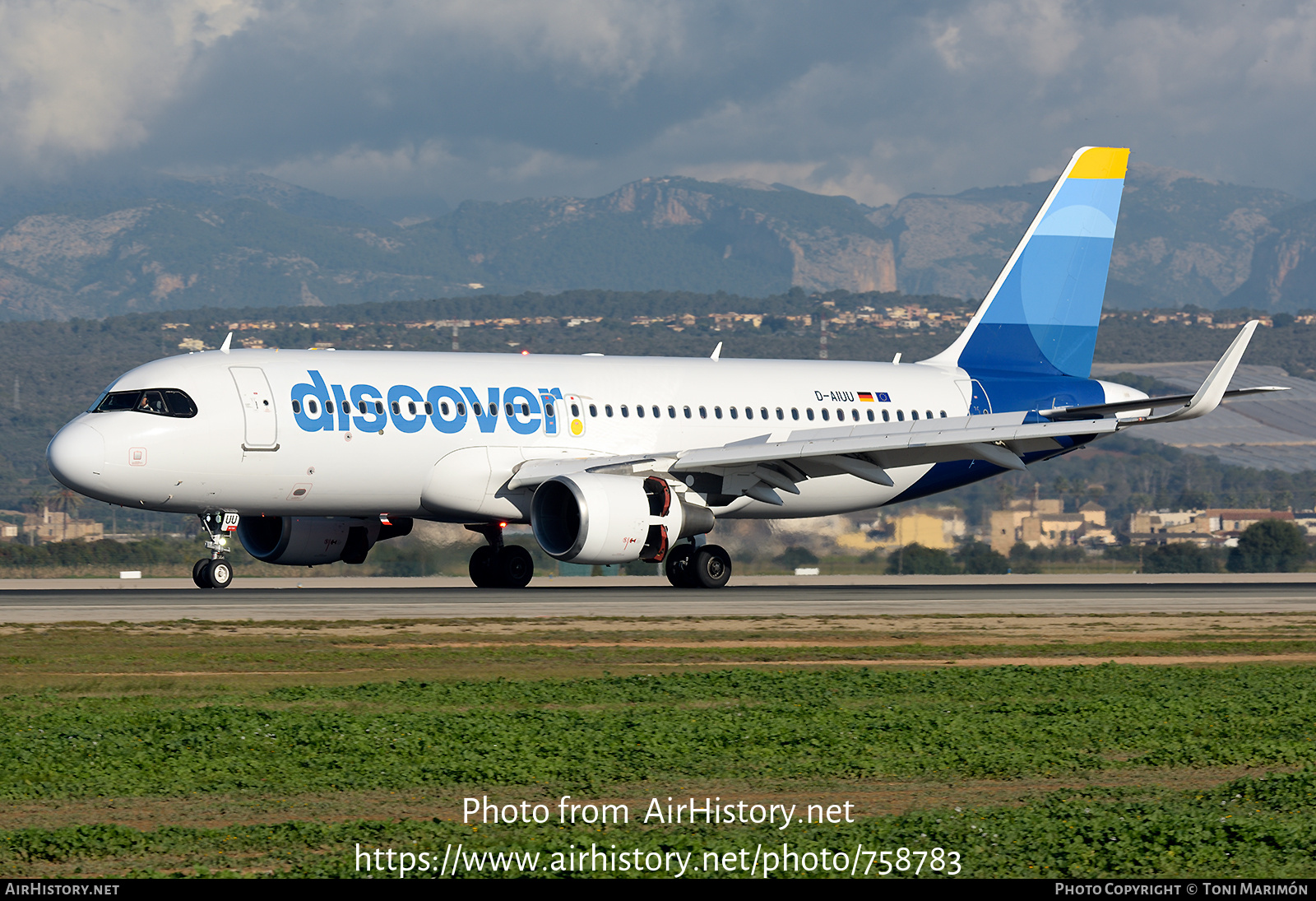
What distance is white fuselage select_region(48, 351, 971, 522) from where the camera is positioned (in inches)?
1191

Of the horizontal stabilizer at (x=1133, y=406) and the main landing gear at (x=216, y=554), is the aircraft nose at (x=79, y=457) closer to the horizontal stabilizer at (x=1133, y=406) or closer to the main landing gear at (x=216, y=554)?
the main landing gear at (x=216, y=554)

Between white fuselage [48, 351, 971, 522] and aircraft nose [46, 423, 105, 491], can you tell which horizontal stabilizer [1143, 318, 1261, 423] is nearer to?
white fuselage [48, 351, 971, 522]

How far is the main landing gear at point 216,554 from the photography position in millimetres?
31766

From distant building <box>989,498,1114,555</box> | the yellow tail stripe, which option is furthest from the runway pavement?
distant building <box>989,498,1114,555</box>

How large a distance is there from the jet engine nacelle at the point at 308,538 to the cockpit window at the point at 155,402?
14.5 feet

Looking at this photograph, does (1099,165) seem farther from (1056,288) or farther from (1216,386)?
(1216,386)

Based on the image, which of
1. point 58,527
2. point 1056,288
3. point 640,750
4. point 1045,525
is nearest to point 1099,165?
point 1056,288

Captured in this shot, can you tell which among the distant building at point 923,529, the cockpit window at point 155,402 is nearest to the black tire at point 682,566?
the cockpit window at point 155,402

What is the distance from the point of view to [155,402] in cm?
3061

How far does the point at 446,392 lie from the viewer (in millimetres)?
32656

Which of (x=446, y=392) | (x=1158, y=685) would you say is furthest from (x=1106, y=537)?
(x=1158, y=685)

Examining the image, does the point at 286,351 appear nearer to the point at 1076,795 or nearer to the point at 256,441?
the point at 256,441

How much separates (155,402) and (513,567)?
28.8 ft

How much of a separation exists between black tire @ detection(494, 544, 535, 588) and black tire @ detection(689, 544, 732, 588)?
364cm
